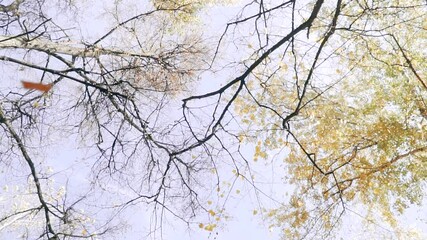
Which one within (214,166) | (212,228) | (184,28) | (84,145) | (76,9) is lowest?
(212,228)

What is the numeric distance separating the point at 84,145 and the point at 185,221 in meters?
1.41

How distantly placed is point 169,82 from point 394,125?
415 cm

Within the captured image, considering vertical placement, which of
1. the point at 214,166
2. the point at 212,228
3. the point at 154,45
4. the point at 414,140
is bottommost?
the point at 212,228

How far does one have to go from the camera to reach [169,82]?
5004mm

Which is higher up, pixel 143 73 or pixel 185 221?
pixel 143 73

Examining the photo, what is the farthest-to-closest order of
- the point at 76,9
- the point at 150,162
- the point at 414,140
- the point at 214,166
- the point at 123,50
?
the point at 414,140
the point at 76,9
the point at 123,50
the point at 150,162
the point at 214,166

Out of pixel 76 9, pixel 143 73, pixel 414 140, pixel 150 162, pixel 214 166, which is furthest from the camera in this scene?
pixel 414 140

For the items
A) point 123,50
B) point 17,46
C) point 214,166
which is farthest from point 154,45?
point 214,166

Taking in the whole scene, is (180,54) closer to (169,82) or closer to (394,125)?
(169,82)

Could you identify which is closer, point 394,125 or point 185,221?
point 185,221

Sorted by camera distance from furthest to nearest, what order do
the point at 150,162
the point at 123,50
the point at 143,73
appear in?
1. the point at 123,50
2. the point at 143,73
3. the point at 150,162

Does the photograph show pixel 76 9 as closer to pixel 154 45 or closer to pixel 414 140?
pixel 154 45

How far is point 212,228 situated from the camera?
3912mm

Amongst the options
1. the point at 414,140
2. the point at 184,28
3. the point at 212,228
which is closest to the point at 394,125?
→ the point at 414,140
